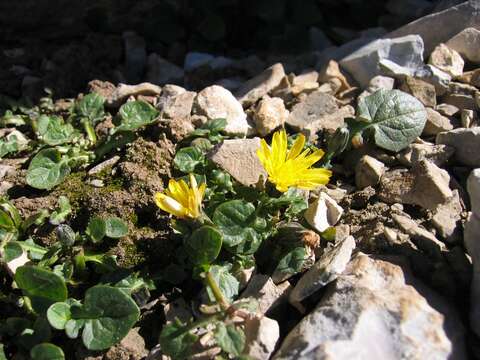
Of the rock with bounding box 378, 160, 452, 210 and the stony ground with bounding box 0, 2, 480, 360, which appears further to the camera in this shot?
the rock with bounding box 378, 160, 452, 210

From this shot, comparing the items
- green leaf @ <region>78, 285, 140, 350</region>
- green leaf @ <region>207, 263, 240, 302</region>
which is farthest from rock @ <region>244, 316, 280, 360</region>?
green leaf @ <region>78, 285, 140, 350</region>

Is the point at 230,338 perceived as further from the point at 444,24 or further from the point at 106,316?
the point at 444,24

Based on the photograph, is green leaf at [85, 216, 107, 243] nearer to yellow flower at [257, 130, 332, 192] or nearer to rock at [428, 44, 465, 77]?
yellow flower at [257, 130, 332, 192]

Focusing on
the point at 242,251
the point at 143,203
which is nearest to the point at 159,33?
the point at 143,203

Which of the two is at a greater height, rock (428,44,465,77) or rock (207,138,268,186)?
rock (428,44,465,77)

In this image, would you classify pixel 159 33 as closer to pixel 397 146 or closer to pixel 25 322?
pixel 397 146

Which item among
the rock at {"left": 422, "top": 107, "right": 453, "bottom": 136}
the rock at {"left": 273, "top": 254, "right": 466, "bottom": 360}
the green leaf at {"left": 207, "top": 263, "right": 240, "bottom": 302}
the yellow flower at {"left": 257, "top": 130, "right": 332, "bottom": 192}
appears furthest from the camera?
the rock at {"left": 422, "top": 107, "right": 453, "bottom": 136}

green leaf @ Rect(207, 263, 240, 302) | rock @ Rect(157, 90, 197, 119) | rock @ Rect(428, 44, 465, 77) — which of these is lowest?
green leaf @ Rect(207, 263, 240, 302)

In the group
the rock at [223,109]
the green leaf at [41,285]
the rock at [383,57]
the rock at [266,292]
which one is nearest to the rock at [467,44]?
the rock at [383,57]
